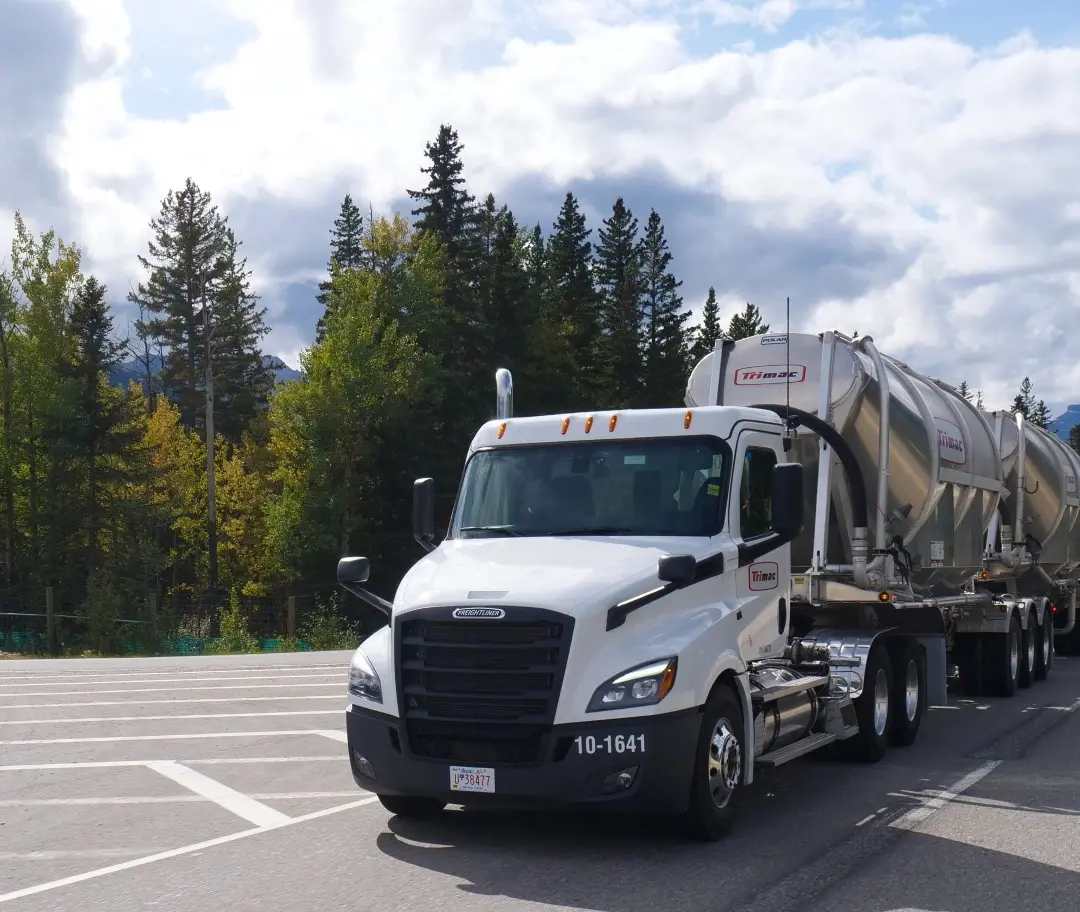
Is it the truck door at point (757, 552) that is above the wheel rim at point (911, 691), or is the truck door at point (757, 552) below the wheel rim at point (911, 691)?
above

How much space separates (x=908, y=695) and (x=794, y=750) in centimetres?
349

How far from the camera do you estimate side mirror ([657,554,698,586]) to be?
762cm

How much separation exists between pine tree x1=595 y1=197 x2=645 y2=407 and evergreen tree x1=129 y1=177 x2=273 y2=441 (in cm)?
1936

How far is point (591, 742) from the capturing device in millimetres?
7207

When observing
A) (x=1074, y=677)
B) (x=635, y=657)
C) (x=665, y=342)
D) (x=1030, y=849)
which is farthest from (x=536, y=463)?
(x=665, y=342)

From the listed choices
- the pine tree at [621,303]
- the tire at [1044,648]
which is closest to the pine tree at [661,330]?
the pine tree at [621,303]

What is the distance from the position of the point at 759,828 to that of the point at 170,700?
9607 mm

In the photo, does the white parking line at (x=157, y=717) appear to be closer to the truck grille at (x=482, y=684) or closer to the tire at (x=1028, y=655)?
the truck grille at (x=482, y=684)

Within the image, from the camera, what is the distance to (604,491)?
8789 millimetres

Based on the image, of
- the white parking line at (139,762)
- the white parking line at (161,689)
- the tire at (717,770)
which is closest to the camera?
the tire at (717,770)

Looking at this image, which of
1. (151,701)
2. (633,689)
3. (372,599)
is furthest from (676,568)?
(151,701)

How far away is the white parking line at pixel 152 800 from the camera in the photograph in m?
9.27

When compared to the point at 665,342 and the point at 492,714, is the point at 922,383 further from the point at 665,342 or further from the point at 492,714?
the point at 665,342

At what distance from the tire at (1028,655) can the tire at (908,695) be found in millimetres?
5272
